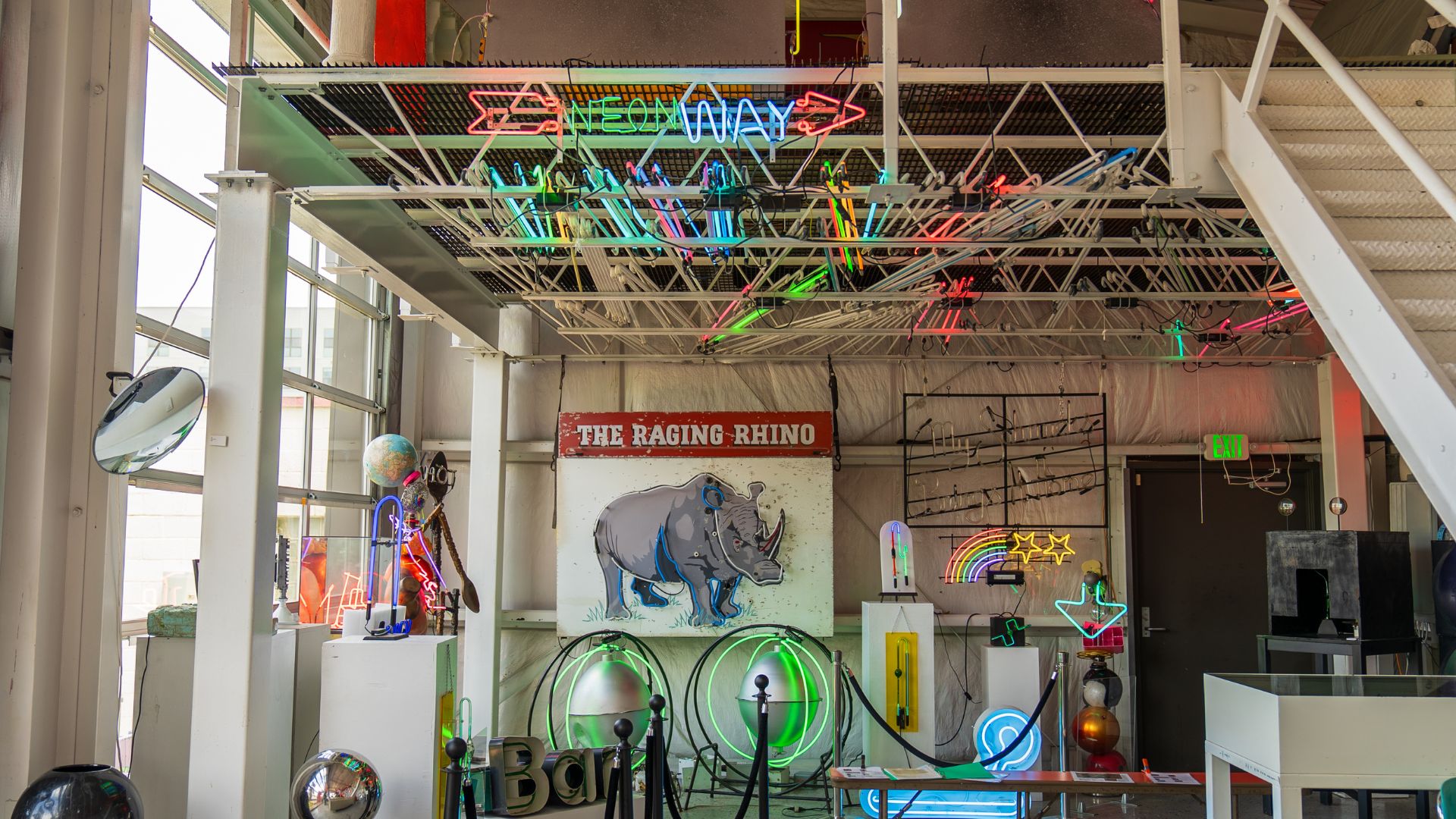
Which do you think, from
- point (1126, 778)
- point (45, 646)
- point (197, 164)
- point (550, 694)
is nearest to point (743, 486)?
point (550, 694)

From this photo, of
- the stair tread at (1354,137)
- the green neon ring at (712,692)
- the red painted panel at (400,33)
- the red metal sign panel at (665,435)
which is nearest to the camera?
the stair tread at (1354,137)

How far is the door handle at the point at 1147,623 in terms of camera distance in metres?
10.7

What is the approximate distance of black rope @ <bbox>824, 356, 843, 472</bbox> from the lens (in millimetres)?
10797

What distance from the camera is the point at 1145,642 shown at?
10703mm

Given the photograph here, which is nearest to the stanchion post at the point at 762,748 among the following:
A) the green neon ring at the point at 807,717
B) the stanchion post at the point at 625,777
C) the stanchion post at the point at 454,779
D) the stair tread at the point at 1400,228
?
the stanchion post at the point at 625,777

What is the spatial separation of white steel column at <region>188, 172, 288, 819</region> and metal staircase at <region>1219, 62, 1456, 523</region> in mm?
4793

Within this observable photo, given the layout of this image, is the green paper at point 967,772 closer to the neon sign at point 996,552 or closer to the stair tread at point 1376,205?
the neon sign at point 996,552

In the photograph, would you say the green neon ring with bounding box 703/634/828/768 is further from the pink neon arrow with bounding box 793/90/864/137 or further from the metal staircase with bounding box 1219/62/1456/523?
the metal staircase with bounding box 1219/62/1456/523

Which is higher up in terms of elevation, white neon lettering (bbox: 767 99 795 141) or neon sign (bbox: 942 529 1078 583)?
white neon lettering (bbox: 767 99 795 141)

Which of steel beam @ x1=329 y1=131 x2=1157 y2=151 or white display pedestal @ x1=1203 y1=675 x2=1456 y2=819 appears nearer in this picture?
white display pedestal @ x1=1203 y1=675 x2=1456 y2=819

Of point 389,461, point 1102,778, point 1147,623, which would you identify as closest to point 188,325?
point 389,461

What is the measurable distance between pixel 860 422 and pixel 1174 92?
5.87 metres

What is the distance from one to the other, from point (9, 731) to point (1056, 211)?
5776 mm

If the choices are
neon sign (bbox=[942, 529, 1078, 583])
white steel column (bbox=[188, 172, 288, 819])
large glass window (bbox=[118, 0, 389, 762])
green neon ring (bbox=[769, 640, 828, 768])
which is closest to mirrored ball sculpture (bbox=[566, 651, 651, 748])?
green neon ring (bbox=[769, 640, 828, 768])
